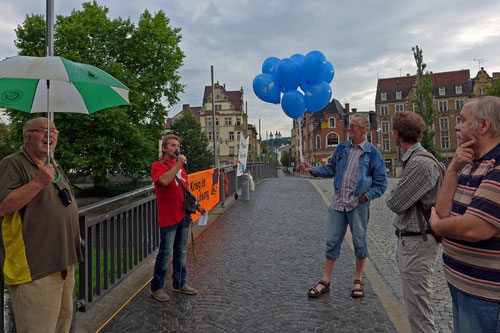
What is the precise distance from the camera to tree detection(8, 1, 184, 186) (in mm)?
22562

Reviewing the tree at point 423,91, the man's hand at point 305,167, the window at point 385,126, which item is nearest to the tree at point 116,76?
the man's hand at point 305,167

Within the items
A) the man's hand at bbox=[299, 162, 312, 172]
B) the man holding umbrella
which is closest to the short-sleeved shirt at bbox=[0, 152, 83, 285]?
the man holding umbrella

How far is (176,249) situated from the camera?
4270mm

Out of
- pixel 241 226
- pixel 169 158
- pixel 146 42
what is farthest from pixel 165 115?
pixel 169 158

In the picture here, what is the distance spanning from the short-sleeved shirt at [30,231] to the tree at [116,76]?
20.9 meters

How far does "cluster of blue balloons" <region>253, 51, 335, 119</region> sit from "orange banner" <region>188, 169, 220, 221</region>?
2611 millimetres

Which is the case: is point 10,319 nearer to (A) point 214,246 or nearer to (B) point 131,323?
(B) point 131,323

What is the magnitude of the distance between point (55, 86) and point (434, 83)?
78316 mm

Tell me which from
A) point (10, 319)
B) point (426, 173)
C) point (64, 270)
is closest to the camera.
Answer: point (64, 270)

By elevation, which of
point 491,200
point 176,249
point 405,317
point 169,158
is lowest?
point 405,317

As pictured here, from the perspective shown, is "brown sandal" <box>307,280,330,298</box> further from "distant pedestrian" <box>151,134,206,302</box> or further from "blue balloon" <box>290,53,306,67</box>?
"blue balloon" <box>290,53,306,67</box>

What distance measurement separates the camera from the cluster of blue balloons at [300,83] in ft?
20.2

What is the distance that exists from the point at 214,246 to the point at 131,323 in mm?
3018

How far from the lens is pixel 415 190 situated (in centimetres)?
279
